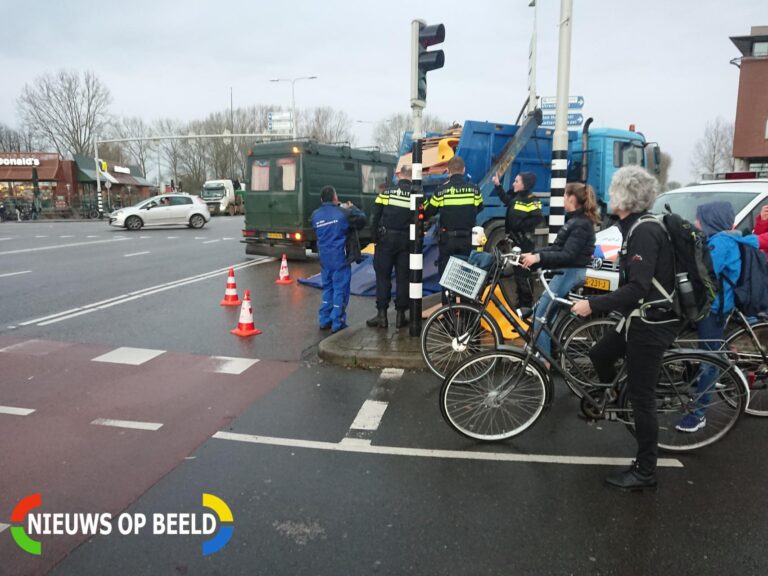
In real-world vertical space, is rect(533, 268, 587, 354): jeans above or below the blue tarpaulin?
above

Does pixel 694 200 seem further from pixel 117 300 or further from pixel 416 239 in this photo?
pixel 117 300

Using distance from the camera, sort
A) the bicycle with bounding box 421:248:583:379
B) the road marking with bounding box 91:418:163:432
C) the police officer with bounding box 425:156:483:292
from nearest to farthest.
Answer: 1. the road marking with bounding box 91:418:163:432
2. the bicycle with bounding box 421:248:583:379
3. the police officer with bounding box 425:156:483:292

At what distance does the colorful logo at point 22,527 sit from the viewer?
274cm

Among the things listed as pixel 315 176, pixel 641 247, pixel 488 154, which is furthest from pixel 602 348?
pixel 315 176

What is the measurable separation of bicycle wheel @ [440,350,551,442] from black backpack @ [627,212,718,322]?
1054 mm

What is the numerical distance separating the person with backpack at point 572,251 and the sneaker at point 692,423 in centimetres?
104

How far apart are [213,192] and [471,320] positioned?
1837 inches

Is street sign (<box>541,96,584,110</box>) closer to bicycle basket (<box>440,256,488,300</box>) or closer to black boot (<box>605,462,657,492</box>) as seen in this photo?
bicycle basket (<box>440,256,488,300</box>)

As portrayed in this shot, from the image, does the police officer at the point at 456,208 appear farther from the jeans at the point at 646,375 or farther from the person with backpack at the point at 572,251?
the jeans at the point at 646,375

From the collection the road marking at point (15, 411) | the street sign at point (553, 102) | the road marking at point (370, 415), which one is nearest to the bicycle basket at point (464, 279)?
the road marking at point (370, 415)

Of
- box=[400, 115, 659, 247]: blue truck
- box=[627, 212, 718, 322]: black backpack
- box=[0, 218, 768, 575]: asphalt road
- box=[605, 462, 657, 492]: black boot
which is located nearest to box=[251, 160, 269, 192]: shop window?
box=[400, 115, 659, 247]: blue truck

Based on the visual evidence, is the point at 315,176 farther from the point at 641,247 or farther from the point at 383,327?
the point at 641,247

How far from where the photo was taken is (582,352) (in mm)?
4418

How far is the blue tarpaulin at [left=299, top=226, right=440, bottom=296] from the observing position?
892cm
